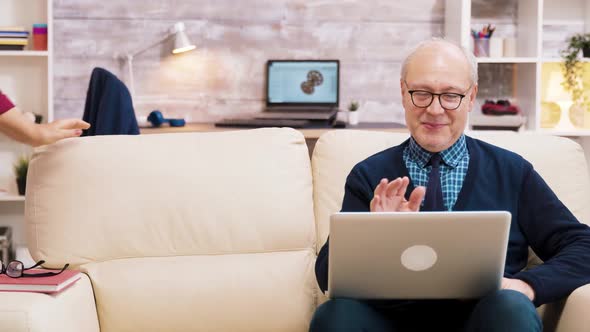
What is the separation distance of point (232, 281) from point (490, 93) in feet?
8.40

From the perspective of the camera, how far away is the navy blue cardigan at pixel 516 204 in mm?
1869

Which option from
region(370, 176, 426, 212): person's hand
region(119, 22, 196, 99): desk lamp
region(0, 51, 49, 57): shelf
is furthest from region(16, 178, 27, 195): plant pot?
region(370, 176, 426, 212): person's hand

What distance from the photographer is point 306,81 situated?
13.5 ft

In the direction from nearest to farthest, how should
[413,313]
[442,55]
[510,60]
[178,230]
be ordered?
[413,313] < [442,55] < [178,230] < [510,60]

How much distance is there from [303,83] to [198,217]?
6.71 ft

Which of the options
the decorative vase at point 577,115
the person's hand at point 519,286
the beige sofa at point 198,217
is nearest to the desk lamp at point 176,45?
the beige sofa at point 198,217

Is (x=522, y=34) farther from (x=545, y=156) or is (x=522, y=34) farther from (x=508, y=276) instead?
(x=508, y=276)

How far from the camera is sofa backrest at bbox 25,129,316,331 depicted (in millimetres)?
2086

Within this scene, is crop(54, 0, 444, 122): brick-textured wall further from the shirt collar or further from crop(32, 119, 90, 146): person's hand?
the shirt collar

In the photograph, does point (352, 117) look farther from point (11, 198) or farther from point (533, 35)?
point (11, 198)

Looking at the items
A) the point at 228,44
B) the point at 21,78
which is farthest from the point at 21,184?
the point at 228,44

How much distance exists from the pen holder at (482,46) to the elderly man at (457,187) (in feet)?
6.46

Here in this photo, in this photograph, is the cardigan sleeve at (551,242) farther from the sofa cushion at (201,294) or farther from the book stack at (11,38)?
the book stack at (11,38)

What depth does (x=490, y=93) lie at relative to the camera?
4.24m
